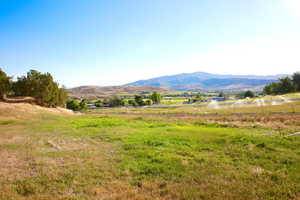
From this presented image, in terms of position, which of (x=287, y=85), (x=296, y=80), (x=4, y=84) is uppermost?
(x=4, y=84)

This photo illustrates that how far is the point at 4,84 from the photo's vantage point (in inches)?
1590

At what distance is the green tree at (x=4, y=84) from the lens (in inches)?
1562

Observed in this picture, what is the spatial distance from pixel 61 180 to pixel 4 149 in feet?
26.3

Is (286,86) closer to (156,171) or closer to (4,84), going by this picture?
(156,171)

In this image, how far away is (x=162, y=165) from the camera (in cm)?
812

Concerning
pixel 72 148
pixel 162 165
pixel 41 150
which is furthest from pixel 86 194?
pixel 41 150

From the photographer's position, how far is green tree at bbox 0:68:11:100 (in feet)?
130

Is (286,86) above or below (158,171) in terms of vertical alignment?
above

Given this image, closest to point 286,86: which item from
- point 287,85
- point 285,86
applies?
point 285,86

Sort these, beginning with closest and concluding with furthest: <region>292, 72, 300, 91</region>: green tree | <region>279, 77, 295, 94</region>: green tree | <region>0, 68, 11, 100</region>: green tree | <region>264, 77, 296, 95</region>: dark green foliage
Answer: <region>0, 68, 11, 100</region>: green tree → <region>279, 77, 295, 94</region>: green tree → <region>264, 77, 296, 95</region>: dark green foliage → <region>292, 72, 300, 91</region>: green tree

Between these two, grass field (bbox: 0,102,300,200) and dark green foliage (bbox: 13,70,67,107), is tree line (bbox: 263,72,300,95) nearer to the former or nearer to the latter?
grass field (bbox: 0,102,300,200)

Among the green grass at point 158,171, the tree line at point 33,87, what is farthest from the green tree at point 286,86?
the tree line at point 33,87

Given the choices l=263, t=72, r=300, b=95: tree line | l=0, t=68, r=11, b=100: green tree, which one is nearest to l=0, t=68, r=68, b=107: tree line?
l=0, t=68, r=11, b=100: green tree

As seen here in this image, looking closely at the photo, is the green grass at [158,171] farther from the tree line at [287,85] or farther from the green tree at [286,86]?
the tree line at [287,85]
